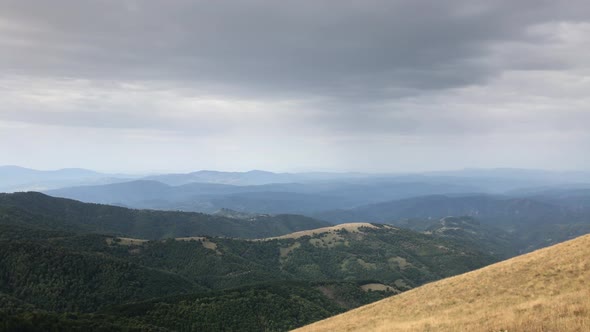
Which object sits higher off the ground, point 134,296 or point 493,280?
point 493,280

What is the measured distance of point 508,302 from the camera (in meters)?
32.5

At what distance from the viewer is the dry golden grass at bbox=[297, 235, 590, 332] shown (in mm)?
22672

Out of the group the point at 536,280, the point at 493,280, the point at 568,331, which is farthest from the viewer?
the point at 493,280

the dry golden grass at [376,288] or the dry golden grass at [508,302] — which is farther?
the dry golden grass at [376,288]

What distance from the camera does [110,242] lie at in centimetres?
19350

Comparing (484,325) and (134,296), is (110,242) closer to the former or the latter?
(134,296)

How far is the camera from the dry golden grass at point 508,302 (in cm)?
2267

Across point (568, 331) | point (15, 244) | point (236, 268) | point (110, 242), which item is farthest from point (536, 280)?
point (110, 242)

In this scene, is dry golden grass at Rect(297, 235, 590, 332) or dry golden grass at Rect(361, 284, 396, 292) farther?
dry golden grass at Rect(361, 284, 396, 292)

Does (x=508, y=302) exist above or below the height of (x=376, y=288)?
above

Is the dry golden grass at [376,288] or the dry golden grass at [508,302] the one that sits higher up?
the dry golden grass at [508,302]

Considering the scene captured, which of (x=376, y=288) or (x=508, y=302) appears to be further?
(x=376, y=288)

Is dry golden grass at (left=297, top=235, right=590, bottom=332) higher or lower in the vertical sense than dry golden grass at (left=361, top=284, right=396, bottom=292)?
higher

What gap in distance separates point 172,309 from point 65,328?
4122 centimetres
